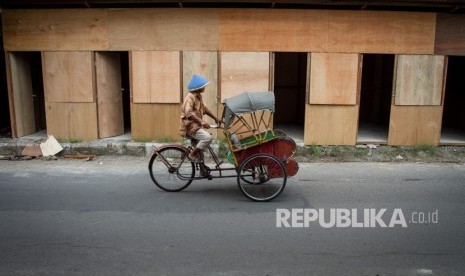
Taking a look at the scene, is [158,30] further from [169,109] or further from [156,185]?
[156,185]

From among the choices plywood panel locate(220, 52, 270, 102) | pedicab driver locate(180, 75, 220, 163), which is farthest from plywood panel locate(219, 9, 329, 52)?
pedicab driver locate(180, 75, 220, 163)

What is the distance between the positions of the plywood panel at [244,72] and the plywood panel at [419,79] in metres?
3.32

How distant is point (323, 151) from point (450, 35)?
4.24m

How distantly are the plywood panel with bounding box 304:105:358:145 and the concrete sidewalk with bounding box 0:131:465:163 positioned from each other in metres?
0.23

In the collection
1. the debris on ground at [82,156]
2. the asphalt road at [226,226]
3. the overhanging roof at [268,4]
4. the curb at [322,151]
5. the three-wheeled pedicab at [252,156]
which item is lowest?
the asphalt road at [226,226]

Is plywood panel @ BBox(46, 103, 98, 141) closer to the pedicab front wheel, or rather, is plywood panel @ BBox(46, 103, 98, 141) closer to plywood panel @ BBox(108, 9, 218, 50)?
plywood panel @ BBox(108, 9, 218, 50)

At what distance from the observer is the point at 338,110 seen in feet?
32.7

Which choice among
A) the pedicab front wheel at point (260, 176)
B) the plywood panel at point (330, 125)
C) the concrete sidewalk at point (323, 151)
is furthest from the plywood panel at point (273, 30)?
the pedicab front wheel at point (260, 176)

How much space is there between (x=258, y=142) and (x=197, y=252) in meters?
2.29

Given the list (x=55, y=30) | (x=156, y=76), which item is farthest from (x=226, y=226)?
(x=55, y=30)

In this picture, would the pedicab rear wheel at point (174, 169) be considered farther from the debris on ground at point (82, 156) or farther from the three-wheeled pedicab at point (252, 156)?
the debris on ground at point (82, 156)

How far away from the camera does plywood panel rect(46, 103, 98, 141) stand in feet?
33.2

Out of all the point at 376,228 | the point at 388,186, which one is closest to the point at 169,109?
the point at 388,186

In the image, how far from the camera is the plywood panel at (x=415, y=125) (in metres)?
10.0
